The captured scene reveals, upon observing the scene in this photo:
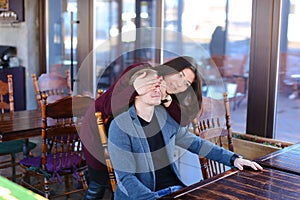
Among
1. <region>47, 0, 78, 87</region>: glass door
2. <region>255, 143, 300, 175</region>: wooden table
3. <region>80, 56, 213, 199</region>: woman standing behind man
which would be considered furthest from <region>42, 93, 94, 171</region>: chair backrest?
<region>47, 0, 78, 87</region>: glass door

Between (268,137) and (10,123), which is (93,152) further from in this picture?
(268,137)

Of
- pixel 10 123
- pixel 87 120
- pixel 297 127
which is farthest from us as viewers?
pixel 297 127

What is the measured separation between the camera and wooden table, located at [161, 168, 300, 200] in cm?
153

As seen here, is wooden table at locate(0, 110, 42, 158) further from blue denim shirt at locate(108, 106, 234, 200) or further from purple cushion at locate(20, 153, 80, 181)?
blue denim shirt at locate(108, 106, 234, 200)

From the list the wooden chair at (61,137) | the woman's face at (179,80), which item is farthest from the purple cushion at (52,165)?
the woman's face at (179,80)

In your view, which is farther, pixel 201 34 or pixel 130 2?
pixel 130 2

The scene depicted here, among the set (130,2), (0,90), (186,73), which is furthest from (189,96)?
(130,2)

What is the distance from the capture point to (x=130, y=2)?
4.96 meters

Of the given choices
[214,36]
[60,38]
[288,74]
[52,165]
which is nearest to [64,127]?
[52,165]

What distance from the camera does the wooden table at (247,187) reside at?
60.1 inches

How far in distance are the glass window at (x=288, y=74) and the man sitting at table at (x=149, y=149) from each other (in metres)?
1.25

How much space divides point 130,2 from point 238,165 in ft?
11.4

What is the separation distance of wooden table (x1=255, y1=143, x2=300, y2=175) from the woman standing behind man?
481 millimetres

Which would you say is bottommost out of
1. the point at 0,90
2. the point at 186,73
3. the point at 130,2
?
the point at 0,90
